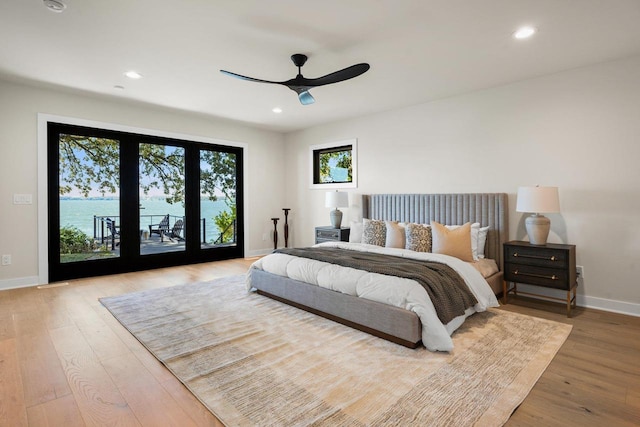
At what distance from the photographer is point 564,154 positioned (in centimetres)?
381

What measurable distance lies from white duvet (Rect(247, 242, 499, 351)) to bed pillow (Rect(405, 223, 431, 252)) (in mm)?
383

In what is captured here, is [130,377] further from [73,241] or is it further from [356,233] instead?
[73,241]

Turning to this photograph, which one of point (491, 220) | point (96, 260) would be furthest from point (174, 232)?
point (491, 220)

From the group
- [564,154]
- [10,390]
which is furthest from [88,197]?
[564,154]

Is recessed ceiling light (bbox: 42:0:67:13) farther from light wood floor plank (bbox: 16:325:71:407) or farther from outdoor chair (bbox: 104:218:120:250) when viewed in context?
outdoor chair (bbox: 104:218:120:250)

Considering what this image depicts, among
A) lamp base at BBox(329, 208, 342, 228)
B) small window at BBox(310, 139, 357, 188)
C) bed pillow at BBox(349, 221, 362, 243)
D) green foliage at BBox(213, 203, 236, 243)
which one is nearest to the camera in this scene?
bed pillow at BBox(349, 221, 362, 243)

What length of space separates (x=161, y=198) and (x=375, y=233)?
12.3 ft

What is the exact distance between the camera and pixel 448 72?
3.84 metres

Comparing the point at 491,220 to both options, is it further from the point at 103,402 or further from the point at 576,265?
the point at 103,402

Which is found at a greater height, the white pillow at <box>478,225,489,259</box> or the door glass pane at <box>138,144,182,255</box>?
the door glass pane at <box>138,144,182,255</box>

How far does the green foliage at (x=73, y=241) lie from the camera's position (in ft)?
15.9

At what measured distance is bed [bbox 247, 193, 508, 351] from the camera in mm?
2574

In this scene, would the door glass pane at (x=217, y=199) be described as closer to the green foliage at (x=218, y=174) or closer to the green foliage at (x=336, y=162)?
the green foliage at (x=218, y=174)

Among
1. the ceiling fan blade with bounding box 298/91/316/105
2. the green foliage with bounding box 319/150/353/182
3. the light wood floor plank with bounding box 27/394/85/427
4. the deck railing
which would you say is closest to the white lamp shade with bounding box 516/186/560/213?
the ceiling fan blade with bounding box 298/91/316/105
